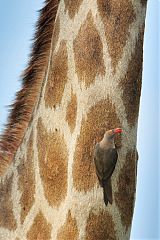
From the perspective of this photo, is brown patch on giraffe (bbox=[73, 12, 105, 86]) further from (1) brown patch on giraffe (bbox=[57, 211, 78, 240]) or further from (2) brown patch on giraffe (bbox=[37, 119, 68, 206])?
(1) brown patch on giraffe (bbox=[57, 211, 78, 240])

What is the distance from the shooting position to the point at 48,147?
1.10 m

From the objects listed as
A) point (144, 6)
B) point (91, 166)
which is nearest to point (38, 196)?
point (91, 166)

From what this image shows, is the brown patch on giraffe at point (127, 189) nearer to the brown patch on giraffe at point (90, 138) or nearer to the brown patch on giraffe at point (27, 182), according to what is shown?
the brown patch on giraffe at point (90, 138)

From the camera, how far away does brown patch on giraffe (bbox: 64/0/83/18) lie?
1.12 m

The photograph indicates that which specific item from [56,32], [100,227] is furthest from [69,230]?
[56,32]

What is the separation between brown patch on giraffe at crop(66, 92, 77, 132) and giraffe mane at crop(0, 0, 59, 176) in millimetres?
141

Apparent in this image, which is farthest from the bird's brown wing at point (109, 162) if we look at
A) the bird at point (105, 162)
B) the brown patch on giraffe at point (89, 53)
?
the brown patch on giraffe at point (89, 53)

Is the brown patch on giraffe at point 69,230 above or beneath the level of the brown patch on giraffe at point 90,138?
beneath

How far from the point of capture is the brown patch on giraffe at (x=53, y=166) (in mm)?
1060

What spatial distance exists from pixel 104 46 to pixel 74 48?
65mm

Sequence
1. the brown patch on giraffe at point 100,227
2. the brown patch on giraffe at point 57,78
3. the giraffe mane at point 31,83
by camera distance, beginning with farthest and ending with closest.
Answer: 1. the giraffe mane at point 31,83
2. the brown patch on giraffe at point 57,78
3. the brown patch on giraffe at point 100,227

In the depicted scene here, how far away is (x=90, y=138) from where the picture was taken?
1.02 m

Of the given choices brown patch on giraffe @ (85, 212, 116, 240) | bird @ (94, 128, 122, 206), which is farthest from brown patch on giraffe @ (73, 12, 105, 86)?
brown patch on giraffe @ (85, 212, 116, 240)

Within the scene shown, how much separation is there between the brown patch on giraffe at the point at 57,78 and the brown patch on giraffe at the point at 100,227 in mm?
231
